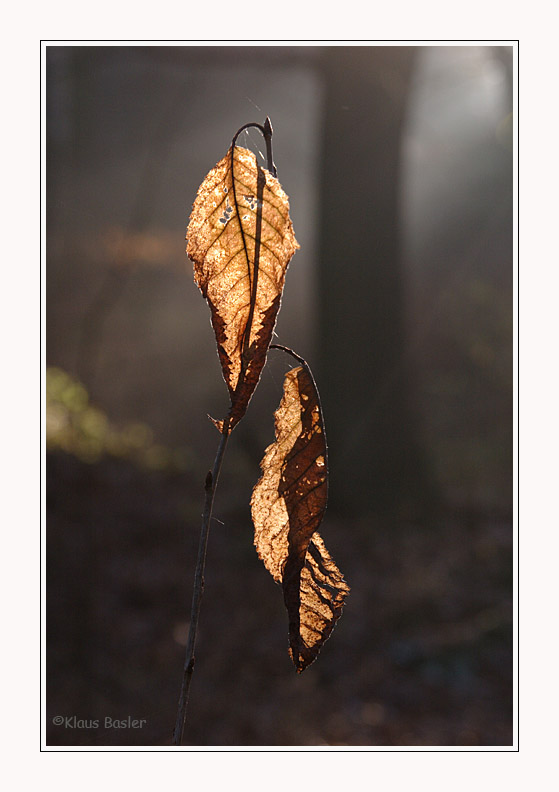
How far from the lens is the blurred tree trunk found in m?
2.34

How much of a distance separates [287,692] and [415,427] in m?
1.17

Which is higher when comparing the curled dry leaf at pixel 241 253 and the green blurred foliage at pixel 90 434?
the curled dry leaf at pixel 241 253

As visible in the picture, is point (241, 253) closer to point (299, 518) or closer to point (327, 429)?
point (299, 518)

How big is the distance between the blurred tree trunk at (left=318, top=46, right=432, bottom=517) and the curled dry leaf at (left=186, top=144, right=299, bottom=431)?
6.64 ft

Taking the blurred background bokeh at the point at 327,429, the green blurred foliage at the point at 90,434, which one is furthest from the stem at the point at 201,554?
the green blurred foliage at the point at 90,434

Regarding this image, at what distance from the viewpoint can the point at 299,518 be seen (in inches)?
16.3

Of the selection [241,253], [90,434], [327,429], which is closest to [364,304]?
[327,429]

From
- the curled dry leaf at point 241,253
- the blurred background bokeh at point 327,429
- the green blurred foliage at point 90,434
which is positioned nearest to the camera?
the curled dry leaf at point 241,253

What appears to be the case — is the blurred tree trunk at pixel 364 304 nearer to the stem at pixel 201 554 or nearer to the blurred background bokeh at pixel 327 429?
the blurred background bokeh at pixel 327 429

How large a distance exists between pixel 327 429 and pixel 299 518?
1.98 metres

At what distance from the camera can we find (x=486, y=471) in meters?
2.65

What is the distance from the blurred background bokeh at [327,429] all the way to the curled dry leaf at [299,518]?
1.56 meters

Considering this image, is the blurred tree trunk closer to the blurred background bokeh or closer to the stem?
the blurred background bokeh

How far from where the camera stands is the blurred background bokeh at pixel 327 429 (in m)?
1.94
